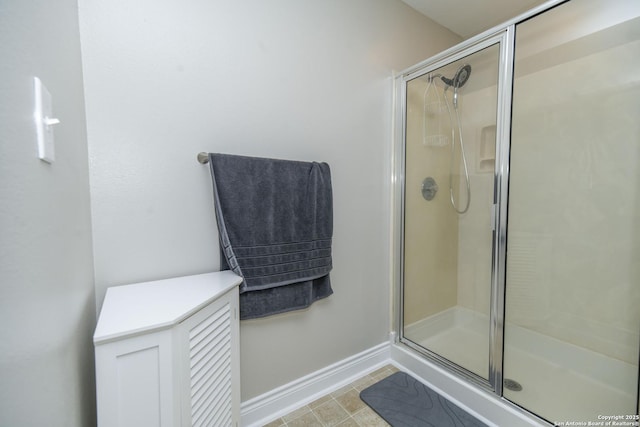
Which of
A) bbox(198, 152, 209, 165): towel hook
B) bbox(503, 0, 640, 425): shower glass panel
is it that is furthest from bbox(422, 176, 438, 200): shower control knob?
bbox(198, 152, 209, 165): towel hook

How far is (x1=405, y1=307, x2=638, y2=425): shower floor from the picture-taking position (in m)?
1.23

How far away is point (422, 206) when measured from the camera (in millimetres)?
1878

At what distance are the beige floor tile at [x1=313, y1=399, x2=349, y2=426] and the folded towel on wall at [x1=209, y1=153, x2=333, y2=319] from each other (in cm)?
59

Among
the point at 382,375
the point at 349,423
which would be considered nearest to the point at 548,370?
the point at 382,375

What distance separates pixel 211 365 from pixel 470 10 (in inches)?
101

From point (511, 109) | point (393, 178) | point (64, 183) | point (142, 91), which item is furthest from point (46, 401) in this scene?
point (511, 109)

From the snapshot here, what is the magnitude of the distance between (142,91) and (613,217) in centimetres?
224

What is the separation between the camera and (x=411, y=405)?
4.73 feet

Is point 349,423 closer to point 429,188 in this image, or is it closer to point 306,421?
point 306,421

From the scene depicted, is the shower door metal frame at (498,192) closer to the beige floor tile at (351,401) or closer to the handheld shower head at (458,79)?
the handheld shower head at (458,79)

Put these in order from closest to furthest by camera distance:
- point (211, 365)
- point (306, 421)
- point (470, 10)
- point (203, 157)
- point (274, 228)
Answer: point (211, 365) < point (203, 157) < point (274, 228) < point (306, 421) < point (470, 10)

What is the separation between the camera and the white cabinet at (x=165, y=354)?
66cm

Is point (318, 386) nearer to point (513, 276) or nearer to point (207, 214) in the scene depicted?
point (207, 214)

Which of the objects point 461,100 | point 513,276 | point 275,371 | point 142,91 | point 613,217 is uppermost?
point 461,100
